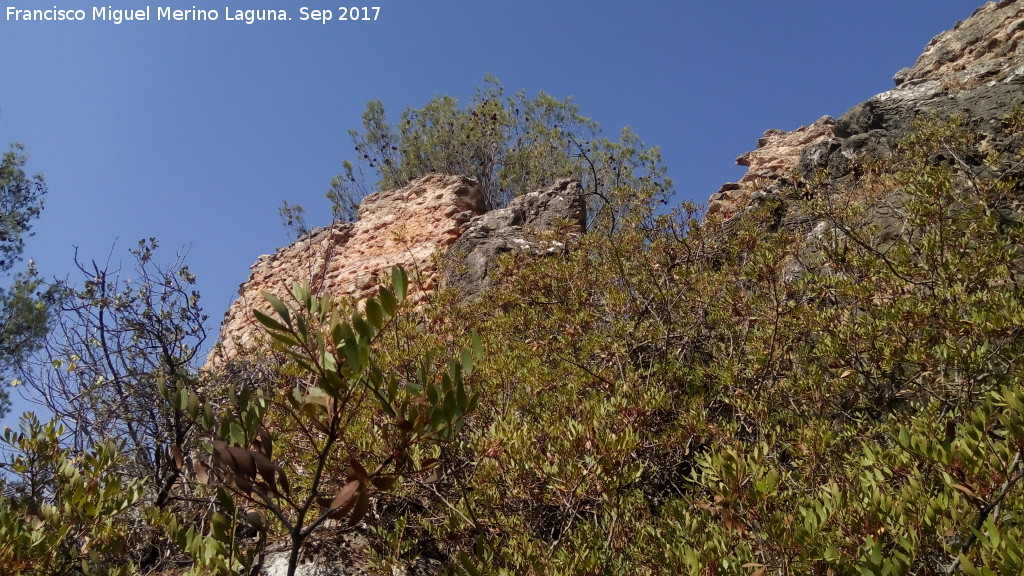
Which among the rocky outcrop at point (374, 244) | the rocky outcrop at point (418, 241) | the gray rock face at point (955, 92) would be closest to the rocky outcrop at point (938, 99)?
the gray rock face at point (955, 92)

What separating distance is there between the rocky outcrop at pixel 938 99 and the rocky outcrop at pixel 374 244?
5279mm

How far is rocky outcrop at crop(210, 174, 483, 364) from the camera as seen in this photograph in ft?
38.5

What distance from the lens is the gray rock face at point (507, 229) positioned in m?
9.65

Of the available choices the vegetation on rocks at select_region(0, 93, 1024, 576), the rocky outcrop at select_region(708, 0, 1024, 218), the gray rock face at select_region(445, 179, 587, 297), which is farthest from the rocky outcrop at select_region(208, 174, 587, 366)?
the rocky outcrop at select_region(708, 0, 1024, 218)

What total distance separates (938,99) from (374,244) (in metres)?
10.8

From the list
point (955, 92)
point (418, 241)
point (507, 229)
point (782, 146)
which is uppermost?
point (782, 146)

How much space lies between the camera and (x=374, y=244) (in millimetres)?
12672

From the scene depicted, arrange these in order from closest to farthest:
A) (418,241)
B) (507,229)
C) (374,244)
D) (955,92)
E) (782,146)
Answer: (955,92)
(507,229)
(418,241)
(374,244)
(782,146)

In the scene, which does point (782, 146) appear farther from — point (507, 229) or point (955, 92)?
point (507, 229)

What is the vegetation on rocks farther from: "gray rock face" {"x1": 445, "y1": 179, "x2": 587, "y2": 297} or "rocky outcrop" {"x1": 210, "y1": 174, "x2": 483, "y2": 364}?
"rocky outcrop" {"x1": 210, "y1": 174, "x2": 483, "y2": 364}

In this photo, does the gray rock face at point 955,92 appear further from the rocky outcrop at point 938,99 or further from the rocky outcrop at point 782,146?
the rocky outcrop at point 782,146

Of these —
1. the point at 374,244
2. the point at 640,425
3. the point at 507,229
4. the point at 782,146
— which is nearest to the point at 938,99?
the point at 782,146

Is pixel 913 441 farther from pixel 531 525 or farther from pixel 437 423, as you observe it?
pixel 531 525

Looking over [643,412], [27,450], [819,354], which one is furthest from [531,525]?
[27,450]
